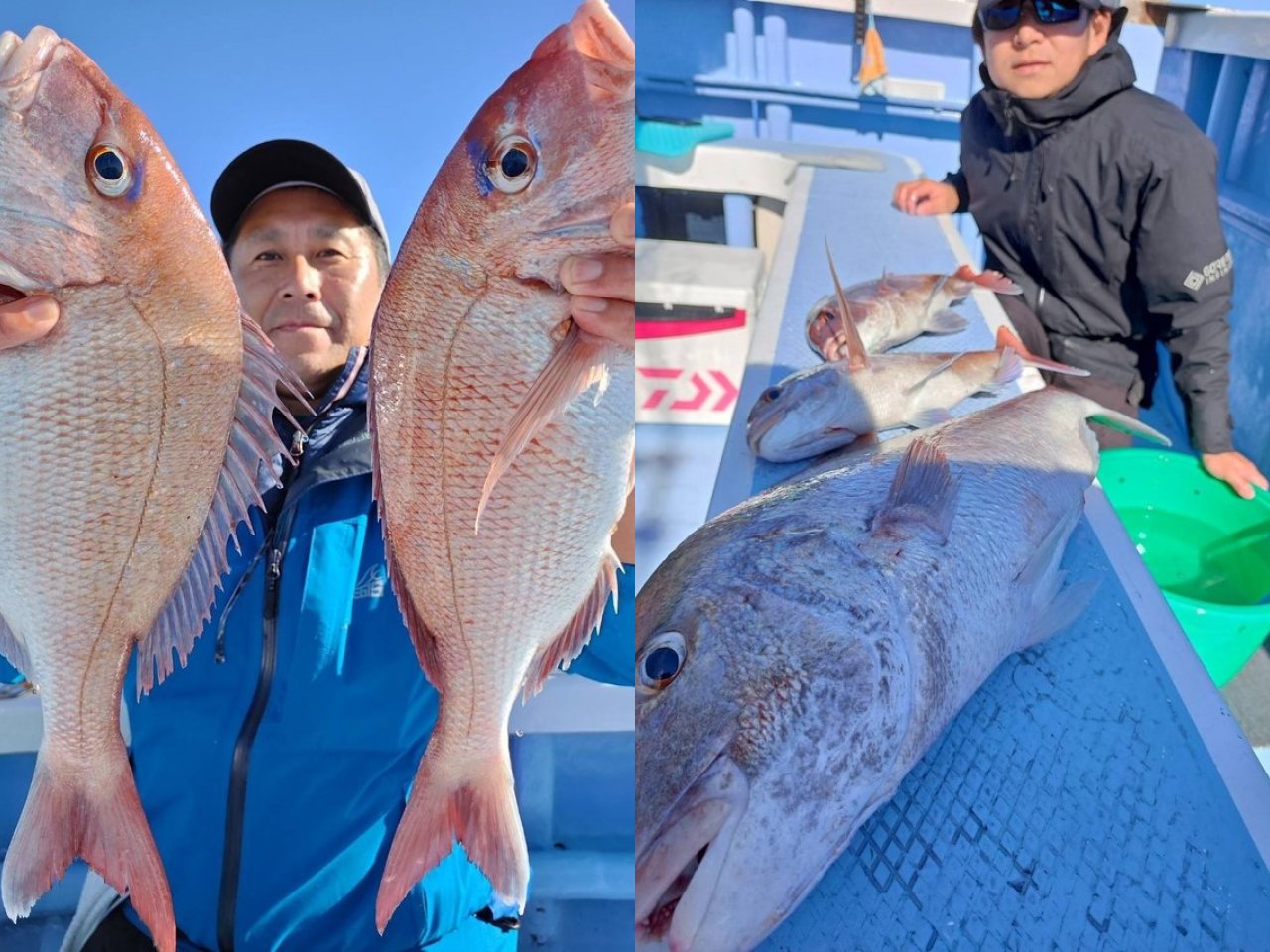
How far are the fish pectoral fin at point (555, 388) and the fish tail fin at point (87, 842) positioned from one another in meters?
0.30

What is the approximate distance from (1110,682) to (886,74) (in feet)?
13.2

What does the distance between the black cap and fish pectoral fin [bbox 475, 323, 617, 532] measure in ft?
0.63

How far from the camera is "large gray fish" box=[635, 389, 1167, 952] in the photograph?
2.16 ft

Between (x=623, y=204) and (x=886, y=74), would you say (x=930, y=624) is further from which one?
(x=886, y=74)

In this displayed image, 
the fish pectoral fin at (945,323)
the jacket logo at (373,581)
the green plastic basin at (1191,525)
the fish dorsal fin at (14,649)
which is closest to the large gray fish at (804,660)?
the jacket logo at (373,581)

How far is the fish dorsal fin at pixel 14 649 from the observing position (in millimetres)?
554

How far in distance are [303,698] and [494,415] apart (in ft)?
1.04

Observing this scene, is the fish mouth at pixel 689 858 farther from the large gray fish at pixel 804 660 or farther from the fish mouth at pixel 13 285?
the fish mouth at pixel 13 285

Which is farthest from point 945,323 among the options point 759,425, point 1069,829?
point 1069,829

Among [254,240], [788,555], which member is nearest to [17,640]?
[254,240]

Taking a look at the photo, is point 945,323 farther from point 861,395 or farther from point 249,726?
point 249,726

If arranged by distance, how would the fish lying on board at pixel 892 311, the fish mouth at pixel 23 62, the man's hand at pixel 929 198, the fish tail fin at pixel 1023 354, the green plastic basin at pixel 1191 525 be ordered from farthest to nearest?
the man's hand at pixel 929 198 < the green plastic basin at pixel 1191 525 < the fish lying on board at pixel 892 311 < the fish tail fin at pixel 1023 354 < the fish mouth at pixel 23 62

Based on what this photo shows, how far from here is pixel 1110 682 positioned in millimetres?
1019

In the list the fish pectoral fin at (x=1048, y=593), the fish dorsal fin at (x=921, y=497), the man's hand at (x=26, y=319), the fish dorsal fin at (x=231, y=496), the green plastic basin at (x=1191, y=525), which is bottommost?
the green plastic basin at (x=1191, y=525)
